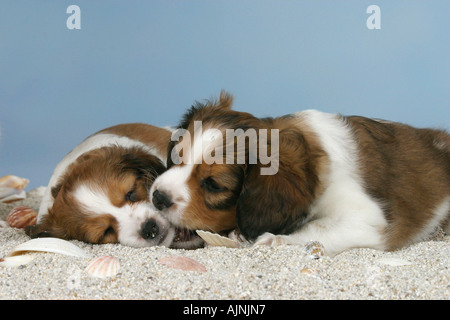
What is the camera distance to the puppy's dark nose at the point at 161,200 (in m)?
3.42

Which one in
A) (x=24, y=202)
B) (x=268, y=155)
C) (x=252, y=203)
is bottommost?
(x=24, y=202)

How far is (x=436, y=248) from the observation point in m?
3.77

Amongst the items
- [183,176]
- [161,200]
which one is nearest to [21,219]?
[161,200]

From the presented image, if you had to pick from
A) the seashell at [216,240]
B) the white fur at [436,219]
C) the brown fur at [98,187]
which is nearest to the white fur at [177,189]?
the seashell at [216,240]

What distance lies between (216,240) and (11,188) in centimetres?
340

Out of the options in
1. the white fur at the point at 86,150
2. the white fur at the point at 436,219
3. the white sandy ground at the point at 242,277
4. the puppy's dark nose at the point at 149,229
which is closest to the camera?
the white sandy ground at the point at 242,277

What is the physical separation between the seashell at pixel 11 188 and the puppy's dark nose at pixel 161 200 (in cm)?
314

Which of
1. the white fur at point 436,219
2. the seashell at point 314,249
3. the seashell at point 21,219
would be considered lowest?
the seashell at point 21,219

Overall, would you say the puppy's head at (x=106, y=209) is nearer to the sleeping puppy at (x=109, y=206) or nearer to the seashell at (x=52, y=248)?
the sleeping puppy at (x=109, y=206)

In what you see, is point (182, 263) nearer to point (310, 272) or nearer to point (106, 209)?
point (310, 272)

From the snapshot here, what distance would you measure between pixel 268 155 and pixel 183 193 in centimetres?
58

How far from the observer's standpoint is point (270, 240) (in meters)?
3.48

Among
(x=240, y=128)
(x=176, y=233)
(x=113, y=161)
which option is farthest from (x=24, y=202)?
(x=240, y=128)

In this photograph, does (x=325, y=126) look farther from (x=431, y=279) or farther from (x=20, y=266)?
(x=20, y=266)
